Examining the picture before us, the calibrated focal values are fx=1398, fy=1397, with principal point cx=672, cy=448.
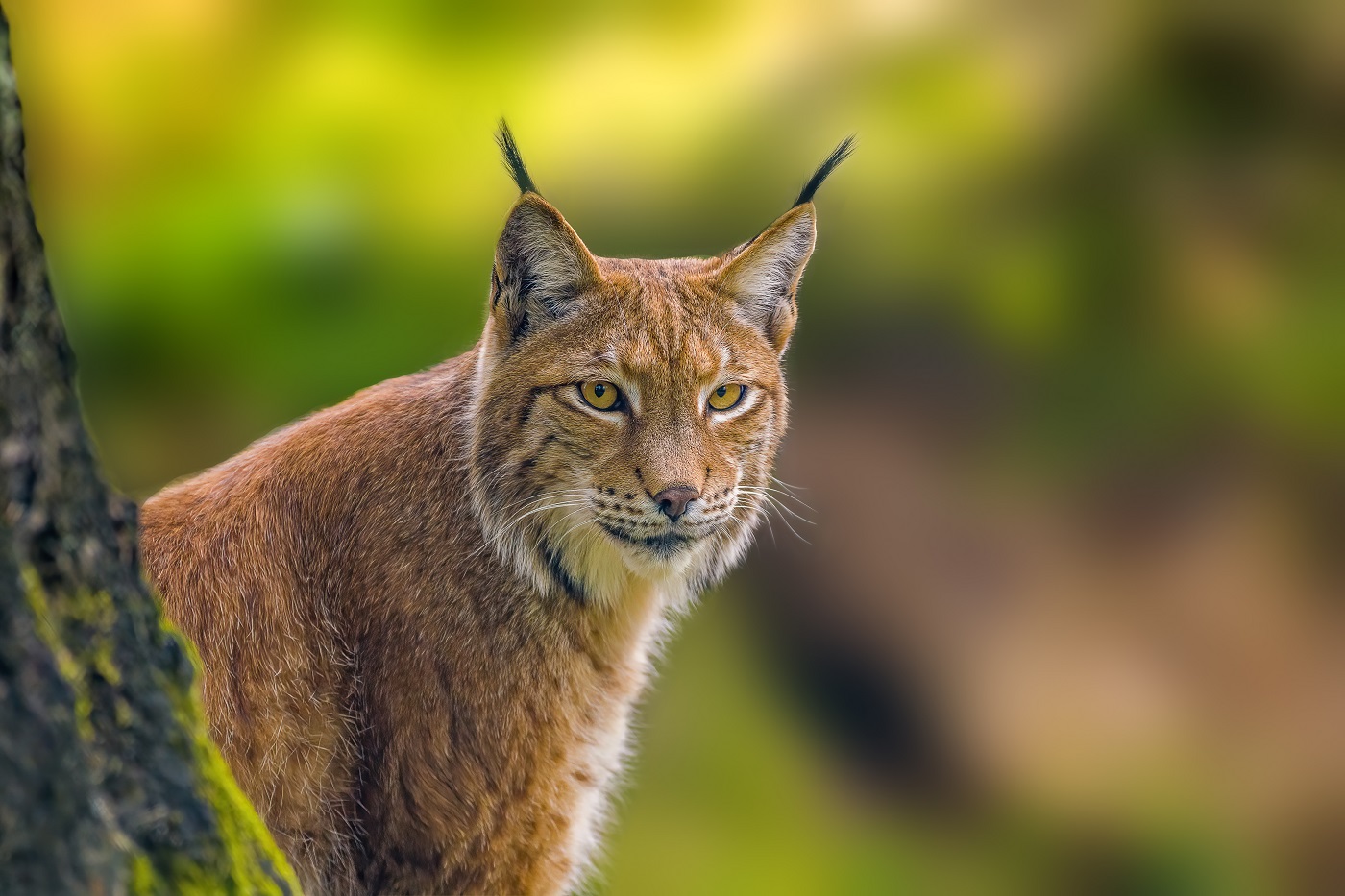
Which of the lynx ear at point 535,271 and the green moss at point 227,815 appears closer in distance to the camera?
the green moss at point 227,815

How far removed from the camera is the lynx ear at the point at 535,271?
3348mm

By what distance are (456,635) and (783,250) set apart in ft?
4.27

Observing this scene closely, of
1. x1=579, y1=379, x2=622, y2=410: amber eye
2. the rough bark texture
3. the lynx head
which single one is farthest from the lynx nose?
the rough bark texture

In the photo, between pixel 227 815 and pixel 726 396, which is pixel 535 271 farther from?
pixel 227 815

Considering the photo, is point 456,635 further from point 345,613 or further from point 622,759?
point 622,759

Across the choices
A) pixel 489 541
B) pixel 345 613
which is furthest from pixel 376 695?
pixel 489 541

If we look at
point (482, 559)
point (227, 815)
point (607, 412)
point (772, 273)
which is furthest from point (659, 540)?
point (227, 815)

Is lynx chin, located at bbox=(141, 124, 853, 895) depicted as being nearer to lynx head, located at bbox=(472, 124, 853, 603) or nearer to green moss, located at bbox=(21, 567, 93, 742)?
lynx head, located at bbox=(472, 124, 853, 603)

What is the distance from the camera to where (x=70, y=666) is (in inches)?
63.4

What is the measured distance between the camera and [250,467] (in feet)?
11.8

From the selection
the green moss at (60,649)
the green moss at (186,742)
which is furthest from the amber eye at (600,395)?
the green moss at (60,649)

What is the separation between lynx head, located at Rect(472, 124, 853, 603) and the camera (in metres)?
3.36

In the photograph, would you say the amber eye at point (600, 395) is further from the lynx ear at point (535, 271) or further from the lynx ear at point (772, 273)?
the lynx ear at point (772, 273)

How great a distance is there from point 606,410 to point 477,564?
→ 503 millimetres
